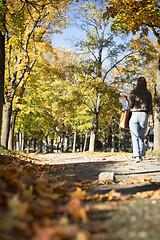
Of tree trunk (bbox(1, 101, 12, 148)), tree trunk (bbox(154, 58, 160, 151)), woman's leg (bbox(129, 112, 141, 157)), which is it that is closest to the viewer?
woman's leg (bbox(129, 112, 141, 157))

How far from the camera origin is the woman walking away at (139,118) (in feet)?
20.1

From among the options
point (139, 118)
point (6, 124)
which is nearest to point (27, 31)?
point (6, 124)

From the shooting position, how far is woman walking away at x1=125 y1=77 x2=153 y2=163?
6.12m

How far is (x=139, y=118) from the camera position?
617cm

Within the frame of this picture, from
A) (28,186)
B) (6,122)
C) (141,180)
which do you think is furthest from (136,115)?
(6,122)

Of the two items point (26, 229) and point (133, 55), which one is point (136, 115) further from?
point (133, 55)

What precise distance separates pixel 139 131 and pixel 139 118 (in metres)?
0.36

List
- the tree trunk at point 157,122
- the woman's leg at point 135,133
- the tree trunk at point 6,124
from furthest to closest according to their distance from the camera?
the tree trunk at point 6,124, the tree trunk at point 157,122, the woman's leg at point 135,133

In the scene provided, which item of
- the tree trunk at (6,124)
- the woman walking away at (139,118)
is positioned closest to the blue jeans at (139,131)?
the woman walking away at (139,118)

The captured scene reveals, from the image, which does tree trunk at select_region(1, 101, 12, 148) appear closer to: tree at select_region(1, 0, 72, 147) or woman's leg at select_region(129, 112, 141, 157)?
tree at select_region(1, 0, 72, 147)

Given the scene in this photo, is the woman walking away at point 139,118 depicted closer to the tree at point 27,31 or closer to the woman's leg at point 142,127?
the woman's leg at point 142,127

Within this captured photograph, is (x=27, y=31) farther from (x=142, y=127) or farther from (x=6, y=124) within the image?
(x=142, y=127)

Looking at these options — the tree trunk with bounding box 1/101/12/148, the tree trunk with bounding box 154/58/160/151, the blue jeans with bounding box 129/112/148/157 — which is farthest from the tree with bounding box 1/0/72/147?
the blue jeans with bounding box 129/112/148/157

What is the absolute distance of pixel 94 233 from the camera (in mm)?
1467
